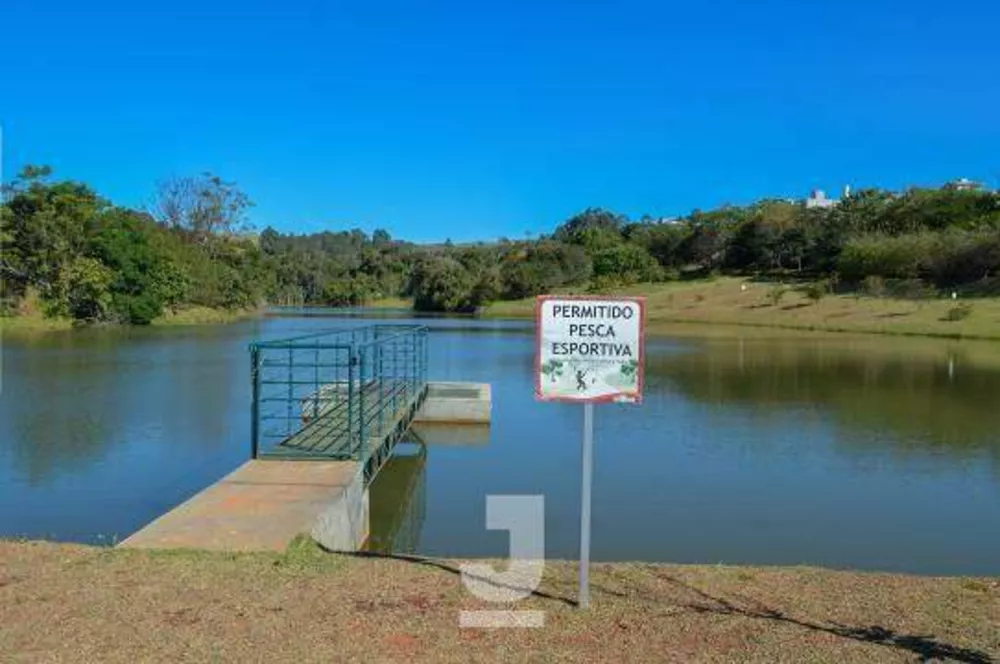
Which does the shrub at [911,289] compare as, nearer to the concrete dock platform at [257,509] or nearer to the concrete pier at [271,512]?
the concrete pier at [271,512]

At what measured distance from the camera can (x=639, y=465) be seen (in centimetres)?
1298

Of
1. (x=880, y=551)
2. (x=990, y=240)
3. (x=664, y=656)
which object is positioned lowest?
(x=880, y=551)

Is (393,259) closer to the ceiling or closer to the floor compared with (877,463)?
closer to the ceiling

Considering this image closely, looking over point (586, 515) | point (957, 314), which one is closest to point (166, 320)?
point (957, 314)

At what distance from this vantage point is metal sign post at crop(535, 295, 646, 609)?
5180 mm

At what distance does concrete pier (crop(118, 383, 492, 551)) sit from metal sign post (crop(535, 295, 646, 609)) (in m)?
2.46

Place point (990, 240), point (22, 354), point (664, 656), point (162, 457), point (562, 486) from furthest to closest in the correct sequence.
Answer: point (990, 240) → point (22, 354) → point (162, 457) → point (562, 486) → point (664, 656)

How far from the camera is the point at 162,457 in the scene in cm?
1298

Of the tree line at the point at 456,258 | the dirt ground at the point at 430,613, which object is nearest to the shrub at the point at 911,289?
the tree line at the point at 456,258

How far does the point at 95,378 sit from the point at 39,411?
593 cm

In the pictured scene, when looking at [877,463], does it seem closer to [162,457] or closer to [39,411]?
[162,457]

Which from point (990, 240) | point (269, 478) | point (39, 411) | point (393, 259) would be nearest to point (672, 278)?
point (990, 240)

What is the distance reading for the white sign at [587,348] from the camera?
518 centimetres

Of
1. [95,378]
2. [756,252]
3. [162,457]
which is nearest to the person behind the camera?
[162,457]
